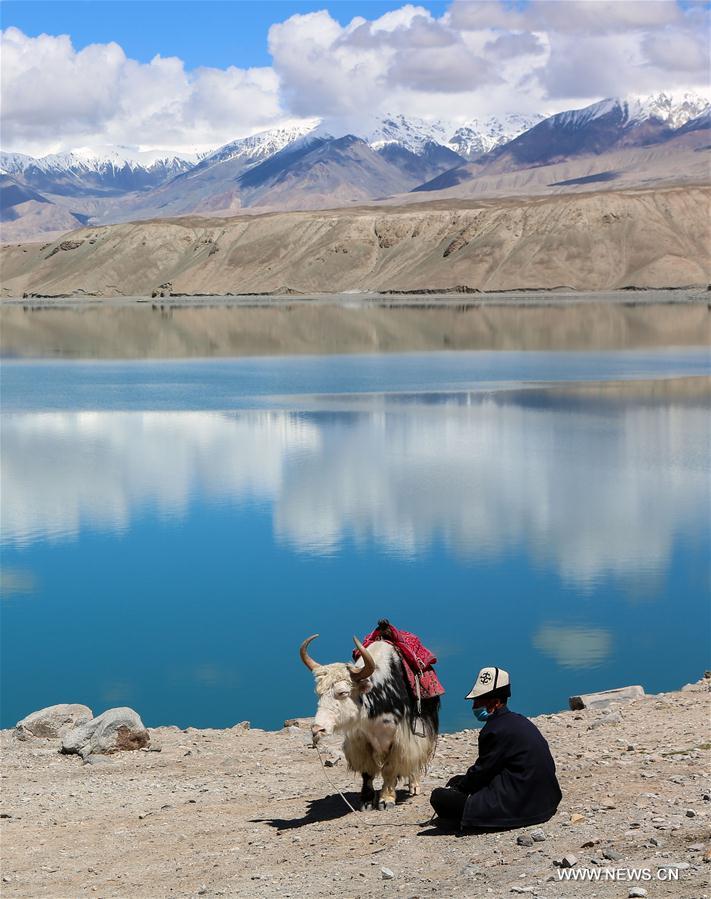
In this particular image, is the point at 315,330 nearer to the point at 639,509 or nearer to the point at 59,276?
the point at 639,509

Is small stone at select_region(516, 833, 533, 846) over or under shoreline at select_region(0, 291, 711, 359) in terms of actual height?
under

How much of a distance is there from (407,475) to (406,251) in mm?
139494

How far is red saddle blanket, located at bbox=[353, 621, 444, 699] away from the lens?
361 inches

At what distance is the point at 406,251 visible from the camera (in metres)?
165

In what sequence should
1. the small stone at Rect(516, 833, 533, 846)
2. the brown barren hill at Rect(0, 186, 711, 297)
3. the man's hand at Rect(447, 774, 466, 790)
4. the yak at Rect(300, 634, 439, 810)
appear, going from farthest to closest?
the brown barren hill at Rect(0, 186, 711, 297)
the yak at Rect(300, 634, 439, 810)
the man's hand at Rect(447, 774, 466, 790)
the small stone at Rect(516, 833, 533, 846)

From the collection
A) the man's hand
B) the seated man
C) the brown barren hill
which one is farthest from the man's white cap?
the brown barren hill

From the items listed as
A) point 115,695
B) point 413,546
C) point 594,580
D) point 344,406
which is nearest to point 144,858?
point 115,695

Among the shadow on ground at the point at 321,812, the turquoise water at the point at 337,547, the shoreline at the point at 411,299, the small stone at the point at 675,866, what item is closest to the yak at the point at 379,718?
the shadow on ground at the point at 321,812

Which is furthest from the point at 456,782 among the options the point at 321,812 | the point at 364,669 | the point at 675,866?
the point at 675,866

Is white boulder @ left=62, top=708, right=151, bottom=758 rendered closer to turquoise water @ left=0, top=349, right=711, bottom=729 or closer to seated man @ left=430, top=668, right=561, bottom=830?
turquoise water @ left=0, top=349, right=711, bottom=729

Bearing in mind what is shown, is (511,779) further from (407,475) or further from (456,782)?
(407,475)

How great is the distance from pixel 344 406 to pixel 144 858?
33.8 meters
